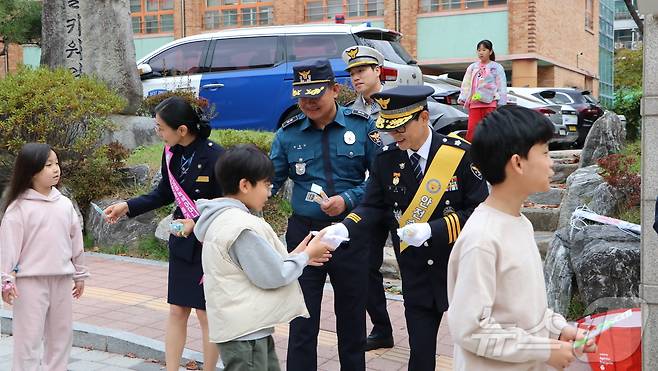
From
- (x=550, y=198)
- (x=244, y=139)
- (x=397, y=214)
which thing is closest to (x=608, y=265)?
(x=397, y=214)

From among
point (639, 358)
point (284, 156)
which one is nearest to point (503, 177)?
point (639, 358)

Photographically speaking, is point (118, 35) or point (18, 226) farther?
point (118, 35)

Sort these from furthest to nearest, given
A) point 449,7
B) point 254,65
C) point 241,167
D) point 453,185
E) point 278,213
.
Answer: point 449,7 → point 254,65 → point 278,213 → point 453,185 → point 241,167

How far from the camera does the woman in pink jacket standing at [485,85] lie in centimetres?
960

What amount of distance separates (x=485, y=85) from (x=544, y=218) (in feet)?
7.89

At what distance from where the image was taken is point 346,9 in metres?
26.4

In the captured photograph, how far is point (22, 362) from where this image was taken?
14.0 feet

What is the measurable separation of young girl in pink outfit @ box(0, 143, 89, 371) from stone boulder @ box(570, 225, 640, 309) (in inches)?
134

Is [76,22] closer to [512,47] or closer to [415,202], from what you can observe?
[415,202]

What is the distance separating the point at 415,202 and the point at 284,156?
3.66ft

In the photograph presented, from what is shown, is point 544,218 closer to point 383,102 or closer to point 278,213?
point 278,213

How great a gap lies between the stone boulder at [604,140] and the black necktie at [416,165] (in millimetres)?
5746

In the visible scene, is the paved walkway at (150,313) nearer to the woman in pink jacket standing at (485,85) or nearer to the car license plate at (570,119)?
the woman in pink jacket standing at (485,85)

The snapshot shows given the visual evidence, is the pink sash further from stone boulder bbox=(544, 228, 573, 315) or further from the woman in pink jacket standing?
the woman in pink jacket standing
